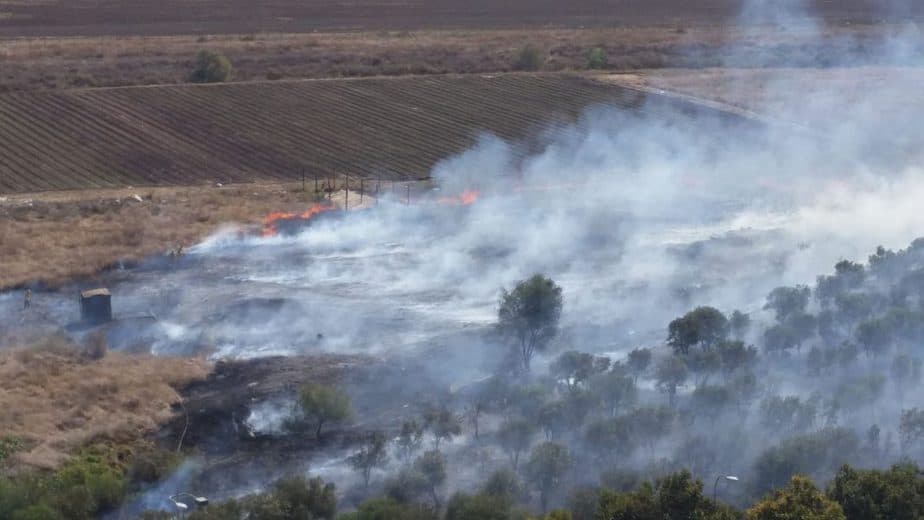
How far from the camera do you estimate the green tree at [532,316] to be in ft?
95.3

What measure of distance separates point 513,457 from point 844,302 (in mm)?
11167

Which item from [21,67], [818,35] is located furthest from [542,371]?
[818,35]

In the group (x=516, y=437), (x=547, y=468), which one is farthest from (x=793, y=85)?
(x=547, y=468)

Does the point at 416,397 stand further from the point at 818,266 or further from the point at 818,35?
the point at 818,35

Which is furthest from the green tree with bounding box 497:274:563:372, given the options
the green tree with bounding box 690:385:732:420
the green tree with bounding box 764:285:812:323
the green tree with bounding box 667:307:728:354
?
the green tree with bounding box 764:285:812:323

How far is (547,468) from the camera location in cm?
2188

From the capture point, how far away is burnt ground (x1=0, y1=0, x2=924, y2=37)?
80688 mm

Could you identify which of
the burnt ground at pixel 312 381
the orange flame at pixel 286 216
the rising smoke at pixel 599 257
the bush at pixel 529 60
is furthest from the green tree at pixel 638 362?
the bush at pixel 529 60

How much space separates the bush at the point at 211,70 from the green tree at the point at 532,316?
34.6 meters

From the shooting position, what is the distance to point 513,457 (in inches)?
929

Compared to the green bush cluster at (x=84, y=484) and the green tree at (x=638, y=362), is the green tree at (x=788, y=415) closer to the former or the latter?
the green tree at (x=638, y=362)

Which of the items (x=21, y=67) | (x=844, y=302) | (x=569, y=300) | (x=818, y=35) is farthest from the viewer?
(x=818, y=35)

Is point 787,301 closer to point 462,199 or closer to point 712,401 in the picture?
point 712,401

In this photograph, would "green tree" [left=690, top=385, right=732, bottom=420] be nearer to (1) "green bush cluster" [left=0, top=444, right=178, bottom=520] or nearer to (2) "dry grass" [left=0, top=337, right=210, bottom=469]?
(1) "green bush cluster" [left=0, top=444, right=178, bottom=520]
